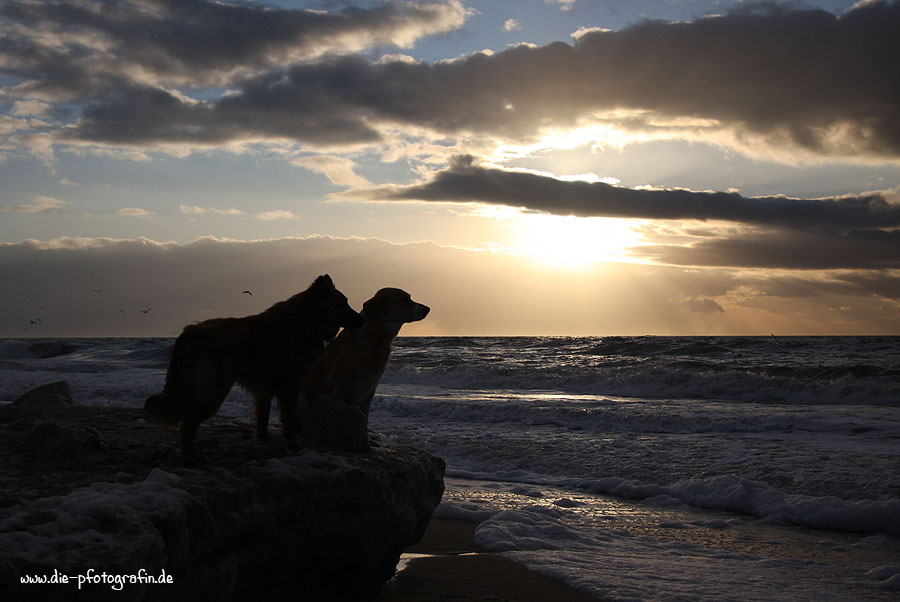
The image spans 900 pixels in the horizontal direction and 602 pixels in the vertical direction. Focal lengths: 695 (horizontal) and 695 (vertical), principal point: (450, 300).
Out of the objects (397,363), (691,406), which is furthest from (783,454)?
(397,363)

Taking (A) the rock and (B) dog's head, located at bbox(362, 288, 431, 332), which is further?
(B) dog's head, located at bbox(362, 288, 431, 332)

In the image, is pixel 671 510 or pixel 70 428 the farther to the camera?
pixel 671 510

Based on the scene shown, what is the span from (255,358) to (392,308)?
2588 mm

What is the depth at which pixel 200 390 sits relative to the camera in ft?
14.6

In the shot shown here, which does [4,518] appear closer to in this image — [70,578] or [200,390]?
[70,578]

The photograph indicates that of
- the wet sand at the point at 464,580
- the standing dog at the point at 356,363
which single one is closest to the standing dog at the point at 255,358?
the standing dog at the point at 356,363

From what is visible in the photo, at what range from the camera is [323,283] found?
5.48m

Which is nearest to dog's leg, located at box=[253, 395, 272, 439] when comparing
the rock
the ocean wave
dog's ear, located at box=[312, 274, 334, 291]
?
the rock

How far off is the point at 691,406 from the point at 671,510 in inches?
382

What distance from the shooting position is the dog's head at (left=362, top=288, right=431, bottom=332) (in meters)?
7.14

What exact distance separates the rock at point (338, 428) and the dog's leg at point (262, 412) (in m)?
0.33

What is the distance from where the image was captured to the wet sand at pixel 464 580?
17.4 ft

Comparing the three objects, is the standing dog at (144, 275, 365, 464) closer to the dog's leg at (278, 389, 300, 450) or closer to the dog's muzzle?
the dog's leg at (278, 389, 300, 450)

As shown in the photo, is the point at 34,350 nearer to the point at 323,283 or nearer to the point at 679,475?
the point at 679,475
